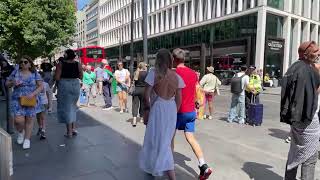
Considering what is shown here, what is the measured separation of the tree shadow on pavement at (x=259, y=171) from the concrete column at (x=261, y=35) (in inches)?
1096

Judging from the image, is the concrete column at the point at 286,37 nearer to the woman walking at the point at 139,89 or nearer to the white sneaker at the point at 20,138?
the woman walking at the point at 139,89

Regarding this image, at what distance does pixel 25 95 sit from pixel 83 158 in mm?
1664

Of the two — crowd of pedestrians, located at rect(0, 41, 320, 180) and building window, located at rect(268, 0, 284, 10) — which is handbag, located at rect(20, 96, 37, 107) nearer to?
crowd of pedestrians, located at rect(0, 41, 320, 180)

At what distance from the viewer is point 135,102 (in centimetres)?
908

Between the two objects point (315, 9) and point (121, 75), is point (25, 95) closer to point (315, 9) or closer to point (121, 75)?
point (121, 75)

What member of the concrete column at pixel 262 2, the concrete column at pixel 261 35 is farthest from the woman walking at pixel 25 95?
the concrete column at pixel 262 2

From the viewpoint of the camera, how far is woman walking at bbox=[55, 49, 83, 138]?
6.95 metres

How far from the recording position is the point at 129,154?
606cm

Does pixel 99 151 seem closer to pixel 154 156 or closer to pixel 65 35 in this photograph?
pixel 154 156

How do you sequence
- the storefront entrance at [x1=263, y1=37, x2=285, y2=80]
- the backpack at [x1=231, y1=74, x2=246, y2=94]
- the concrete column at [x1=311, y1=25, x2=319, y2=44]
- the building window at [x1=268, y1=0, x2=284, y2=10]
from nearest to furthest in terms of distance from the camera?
the backpack at [x1=231, y1=74, x2=246, y2=94], the building window at [x1=268, y1=0, x2=284, y2=10], the storefront entrance at [x1=263, y1=37, x2=285, y2=80], the concrete column at [x1=311, y1=25, x2=319, y2=44]

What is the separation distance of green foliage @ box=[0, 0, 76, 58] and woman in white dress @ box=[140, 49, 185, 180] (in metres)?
26.0

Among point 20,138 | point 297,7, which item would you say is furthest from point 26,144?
point 297,7

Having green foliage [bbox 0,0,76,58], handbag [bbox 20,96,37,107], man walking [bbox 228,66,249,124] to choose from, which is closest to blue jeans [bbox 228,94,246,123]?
man walking [bbox 228,66,249,124]

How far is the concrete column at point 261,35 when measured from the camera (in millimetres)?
31798
